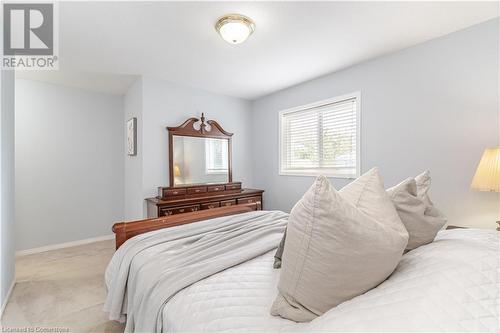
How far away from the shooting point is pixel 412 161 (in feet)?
7.53

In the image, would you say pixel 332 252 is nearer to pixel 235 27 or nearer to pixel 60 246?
pixel 235 27

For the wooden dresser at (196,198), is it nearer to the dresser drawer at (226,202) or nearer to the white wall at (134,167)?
the dresser drawer at (226,202)

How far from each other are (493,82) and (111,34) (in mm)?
3207

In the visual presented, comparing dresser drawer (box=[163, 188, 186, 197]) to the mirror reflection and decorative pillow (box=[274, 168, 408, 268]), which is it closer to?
the mirror reflection

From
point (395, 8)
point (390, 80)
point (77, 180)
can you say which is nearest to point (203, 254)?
point (395, 8)

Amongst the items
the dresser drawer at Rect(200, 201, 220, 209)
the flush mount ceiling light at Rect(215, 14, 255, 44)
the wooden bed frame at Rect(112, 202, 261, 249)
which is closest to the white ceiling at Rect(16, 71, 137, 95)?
the flush mount ceiling light at Rect(215, 14, 255, 44)

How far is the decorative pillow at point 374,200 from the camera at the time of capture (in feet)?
2.64

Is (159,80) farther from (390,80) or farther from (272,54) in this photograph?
(390,80)

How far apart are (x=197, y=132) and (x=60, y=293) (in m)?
2.32

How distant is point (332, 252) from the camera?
0.69 m

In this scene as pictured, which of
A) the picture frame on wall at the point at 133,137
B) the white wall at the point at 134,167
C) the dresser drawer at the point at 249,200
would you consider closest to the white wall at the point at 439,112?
the dresser drawer at the point at 249,200

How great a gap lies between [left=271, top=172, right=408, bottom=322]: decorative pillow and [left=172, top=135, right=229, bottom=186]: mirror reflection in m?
2.74

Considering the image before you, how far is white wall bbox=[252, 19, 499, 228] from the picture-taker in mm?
1903

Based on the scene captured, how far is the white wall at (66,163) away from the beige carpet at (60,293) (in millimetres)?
442
